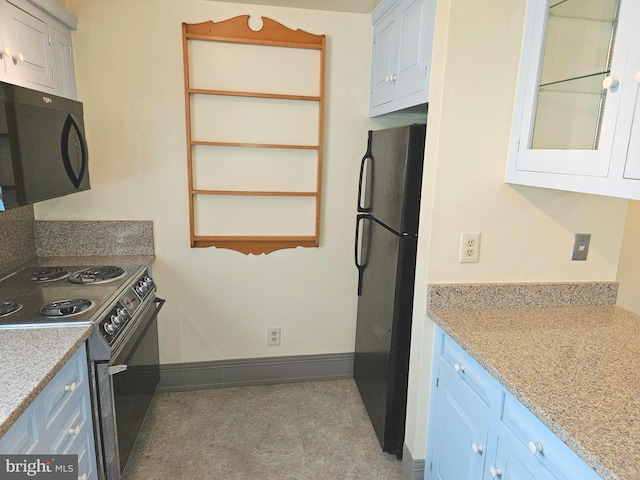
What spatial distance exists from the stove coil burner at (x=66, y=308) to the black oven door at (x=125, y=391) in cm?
22

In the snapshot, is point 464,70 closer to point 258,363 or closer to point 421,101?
point 421,101

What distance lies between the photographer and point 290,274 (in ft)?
9.14

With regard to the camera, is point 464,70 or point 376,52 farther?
point 376,52

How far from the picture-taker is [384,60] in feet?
7.72

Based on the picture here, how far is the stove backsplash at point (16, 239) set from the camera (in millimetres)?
2150

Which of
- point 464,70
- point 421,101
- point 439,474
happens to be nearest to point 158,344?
point 439,474

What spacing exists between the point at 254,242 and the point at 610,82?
198cm

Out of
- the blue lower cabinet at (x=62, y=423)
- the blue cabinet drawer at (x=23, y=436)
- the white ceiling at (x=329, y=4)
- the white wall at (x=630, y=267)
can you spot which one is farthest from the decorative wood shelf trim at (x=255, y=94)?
the white wall at (x=630, y=267)

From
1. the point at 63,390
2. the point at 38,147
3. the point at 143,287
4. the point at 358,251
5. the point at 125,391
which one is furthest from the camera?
the point at 358,251

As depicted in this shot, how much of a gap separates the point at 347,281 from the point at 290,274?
1.28 ft

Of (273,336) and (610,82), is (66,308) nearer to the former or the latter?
(273,336)

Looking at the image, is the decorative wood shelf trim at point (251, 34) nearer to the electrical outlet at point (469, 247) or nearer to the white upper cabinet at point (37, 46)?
the white upper cabinet at point (37, 46)

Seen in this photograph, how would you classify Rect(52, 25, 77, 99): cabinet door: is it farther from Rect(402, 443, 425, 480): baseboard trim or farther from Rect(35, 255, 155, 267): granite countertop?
Rect(402, 443, 425, 480): baseboard trim

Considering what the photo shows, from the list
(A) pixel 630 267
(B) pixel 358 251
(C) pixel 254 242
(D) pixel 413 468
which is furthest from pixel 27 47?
(A) pixel 630 267
